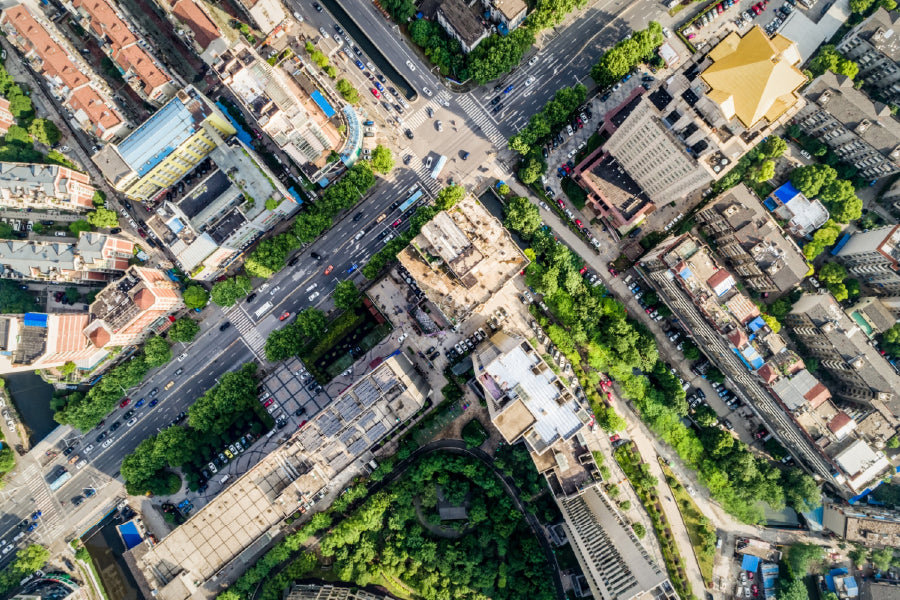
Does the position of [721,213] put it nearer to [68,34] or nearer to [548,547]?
[548,547]

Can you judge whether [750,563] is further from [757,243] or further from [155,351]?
[155,351]

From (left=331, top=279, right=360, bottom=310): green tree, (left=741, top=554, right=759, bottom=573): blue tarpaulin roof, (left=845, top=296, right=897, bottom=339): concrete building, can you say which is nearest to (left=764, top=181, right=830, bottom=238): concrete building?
(left=845, top=296, right=897, bottom=339): concrete building

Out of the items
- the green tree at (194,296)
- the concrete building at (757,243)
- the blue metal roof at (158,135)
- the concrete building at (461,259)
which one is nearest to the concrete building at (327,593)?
the concrete building at (461,259)

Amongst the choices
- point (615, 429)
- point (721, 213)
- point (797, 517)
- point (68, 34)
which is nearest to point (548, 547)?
point (615, 429)

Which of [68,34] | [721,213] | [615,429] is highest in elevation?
[68,34]

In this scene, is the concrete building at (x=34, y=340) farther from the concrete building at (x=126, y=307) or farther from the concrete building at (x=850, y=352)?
the concrete building at (x=850, y=352)

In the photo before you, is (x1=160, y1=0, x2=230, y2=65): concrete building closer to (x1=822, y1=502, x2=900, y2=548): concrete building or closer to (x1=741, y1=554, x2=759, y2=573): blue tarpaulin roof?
(x1=741, y1=554, x2=759, y2=573): blue tarpaulin roof
